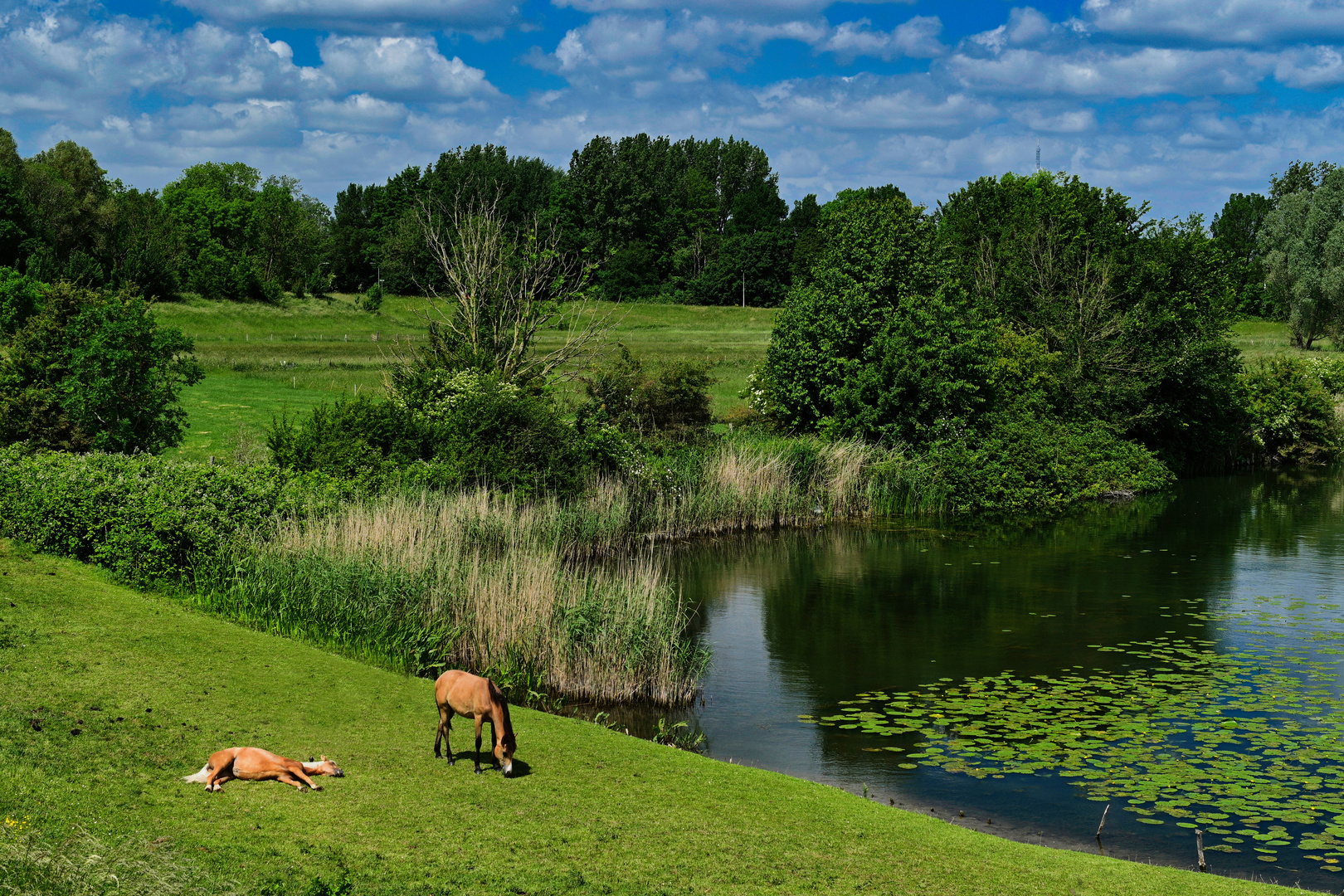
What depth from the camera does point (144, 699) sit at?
33.2 ft

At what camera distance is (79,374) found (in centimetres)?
2150

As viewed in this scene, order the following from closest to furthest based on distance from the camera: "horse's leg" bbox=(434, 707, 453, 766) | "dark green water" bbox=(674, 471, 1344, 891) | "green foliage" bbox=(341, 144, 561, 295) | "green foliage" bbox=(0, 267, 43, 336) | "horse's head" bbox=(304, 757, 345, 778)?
"horse's head" bbox=(304, 757, 345, 778)
"horse's leg" bbox=(434, 707, 453, 766)
"dark green water" bbox=(674, 471, 1344, 891)
"green foliage" bbox=(0, 267, 43, 336)
"green foliage" bbox=(341, 144, 561, 295)

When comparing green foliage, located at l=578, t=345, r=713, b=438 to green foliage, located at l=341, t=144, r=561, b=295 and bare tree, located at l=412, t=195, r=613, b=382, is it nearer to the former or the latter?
bare tree, located at l=412, t=195, r=613, b=382

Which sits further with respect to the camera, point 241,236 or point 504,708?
point 241,236

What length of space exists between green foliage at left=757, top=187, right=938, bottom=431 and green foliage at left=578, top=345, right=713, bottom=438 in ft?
8.43

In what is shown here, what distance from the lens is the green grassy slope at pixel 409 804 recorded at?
7449mm

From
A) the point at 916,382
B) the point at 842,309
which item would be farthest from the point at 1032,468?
the point at 842,309

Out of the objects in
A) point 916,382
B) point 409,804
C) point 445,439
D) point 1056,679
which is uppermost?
point 916,382

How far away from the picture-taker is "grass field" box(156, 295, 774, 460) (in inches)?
1441

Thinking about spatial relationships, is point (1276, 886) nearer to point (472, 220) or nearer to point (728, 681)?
point (728, 681)

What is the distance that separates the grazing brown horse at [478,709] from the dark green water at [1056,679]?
4.23m

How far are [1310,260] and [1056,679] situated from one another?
257 feet

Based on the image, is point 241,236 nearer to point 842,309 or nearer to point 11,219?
point 11,219

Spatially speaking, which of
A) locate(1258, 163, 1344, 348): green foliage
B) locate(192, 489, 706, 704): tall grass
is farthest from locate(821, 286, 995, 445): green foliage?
locate(1258, 163, 1344, 348): green foliage
